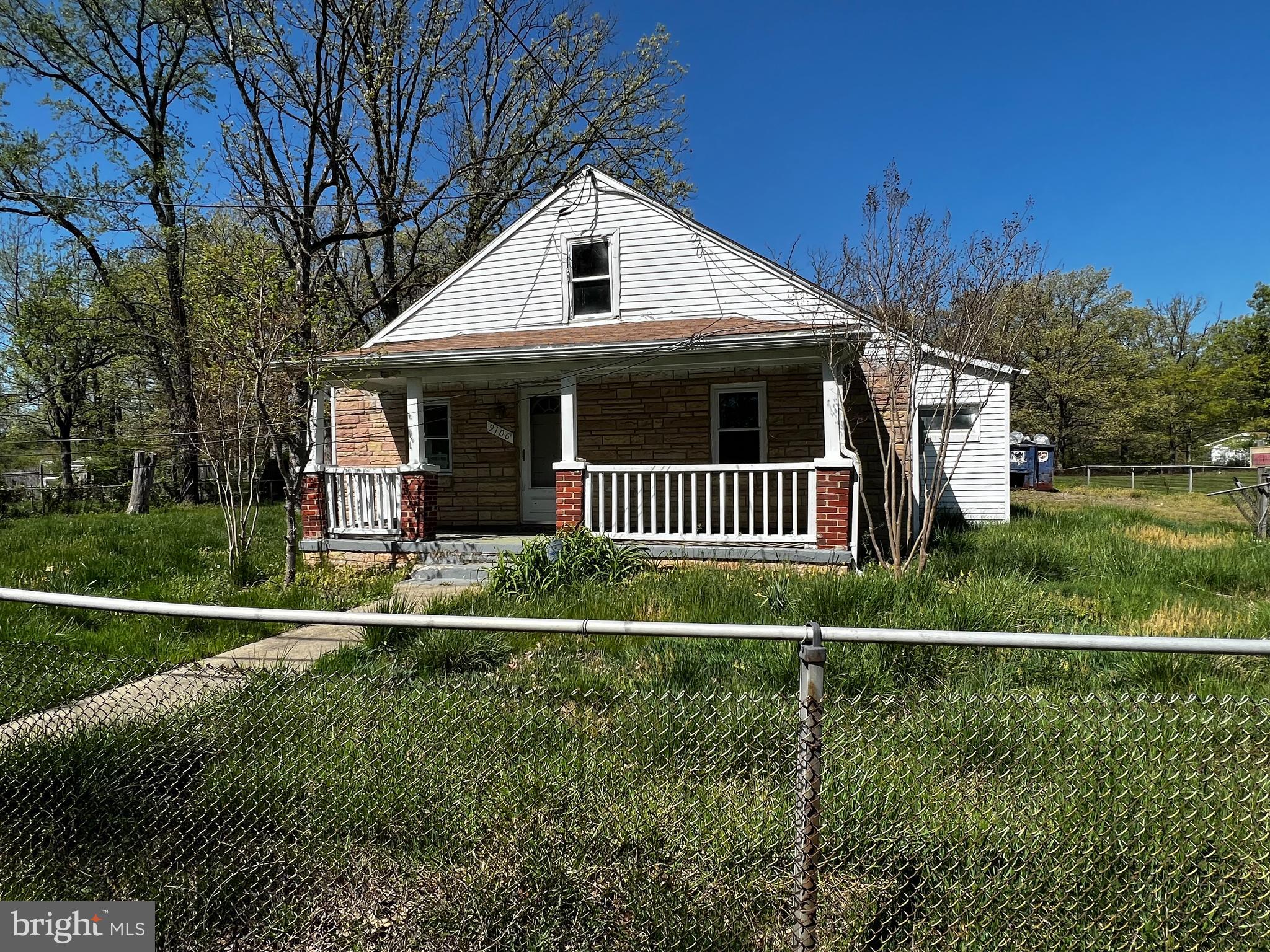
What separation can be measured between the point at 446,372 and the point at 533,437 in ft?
7.30

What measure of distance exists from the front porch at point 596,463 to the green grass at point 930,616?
3.67ft

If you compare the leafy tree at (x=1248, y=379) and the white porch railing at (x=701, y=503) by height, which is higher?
the leafy tree at (x=1248, y=379)

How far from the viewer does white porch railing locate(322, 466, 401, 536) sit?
9641mm

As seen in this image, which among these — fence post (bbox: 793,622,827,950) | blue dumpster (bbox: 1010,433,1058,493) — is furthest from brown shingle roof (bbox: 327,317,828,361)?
blue dumpster (bbox: 1010,433,1058,493)

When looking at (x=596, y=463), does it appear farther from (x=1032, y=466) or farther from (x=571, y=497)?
(x=1032, y=466)

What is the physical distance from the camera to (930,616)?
4.94 meters

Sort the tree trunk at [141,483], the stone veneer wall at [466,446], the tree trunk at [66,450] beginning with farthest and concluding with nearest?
1. the tree trunk at [66,450]
2. the tree trunk at [141,483]
3. the stone veneer wall at [466,446]

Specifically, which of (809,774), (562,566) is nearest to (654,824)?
(809,774)

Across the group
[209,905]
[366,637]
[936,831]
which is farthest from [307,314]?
[936,831]

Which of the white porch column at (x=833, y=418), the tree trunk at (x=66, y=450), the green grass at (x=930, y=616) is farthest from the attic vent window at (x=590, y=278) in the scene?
the tree trunk at (x=66, y=450)

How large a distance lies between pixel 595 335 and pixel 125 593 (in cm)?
665

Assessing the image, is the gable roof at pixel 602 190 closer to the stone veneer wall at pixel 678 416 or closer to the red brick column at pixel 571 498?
the stone veneer wall at pixel 678 416

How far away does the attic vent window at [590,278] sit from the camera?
1146 cm

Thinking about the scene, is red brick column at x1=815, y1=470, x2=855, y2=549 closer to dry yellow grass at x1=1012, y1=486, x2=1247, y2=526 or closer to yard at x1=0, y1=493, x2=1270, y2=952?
yard at x1=0, y1=493, x2=1270, y2=952
